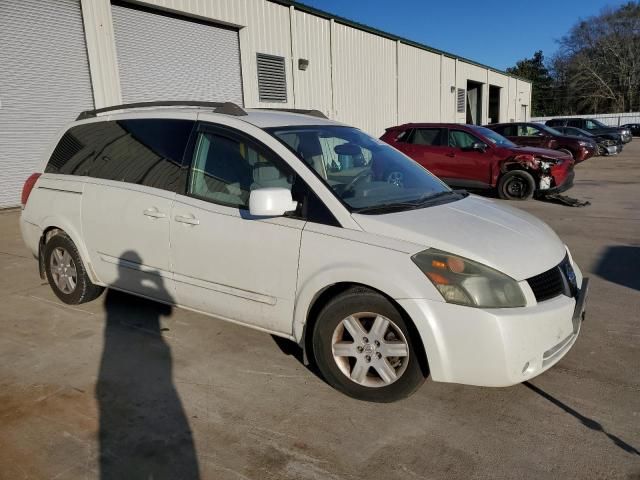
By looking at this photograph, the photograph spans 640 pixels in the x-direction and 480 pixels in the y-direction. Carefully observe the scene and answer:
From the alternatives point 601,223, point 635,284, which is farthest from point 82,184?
point 601,223

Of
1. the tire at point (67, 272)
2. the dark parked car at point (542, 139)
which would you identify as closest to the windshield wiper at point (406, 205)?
the tire at point (67, 272)

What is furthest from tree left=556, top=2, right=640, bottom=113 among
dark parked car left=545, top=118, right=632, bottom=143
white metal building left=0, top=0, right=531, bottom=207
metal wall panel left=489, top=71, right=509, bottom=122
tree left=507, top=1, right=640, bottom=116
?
white metal building left=0, top=0, right=531, bottom=207

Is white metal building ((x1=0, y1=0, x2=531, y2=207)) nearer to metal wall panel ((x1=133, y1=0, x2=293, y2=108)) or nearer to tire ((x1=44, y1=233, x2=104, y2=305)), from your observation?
metal wall panel ((x1=133, y1=0, x2=293, y2=108))

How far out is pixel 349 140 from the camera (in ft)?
13.2

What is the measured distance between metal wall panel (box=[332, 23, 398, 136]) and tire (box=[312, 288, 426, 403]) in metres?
15.7

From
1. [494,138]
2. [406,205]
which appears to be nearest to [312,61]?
[494,138]

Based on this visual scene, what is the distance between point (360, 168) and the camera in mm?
3729

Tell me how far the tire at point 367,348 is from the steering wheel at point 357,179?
72 centimetres

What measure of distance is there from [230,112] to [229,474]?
249 cm

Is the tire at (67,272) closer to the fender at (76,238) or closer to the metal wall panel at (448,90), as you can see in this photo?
the fender at (76,238)

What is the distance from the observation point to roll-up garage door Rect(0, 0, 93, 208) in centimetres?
977

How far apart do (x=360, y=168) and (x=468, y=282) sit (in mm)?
1388

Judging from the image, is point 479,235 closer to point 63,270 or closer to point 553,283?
point 553,283

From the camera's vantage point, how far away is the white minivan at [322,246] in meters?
2.71
